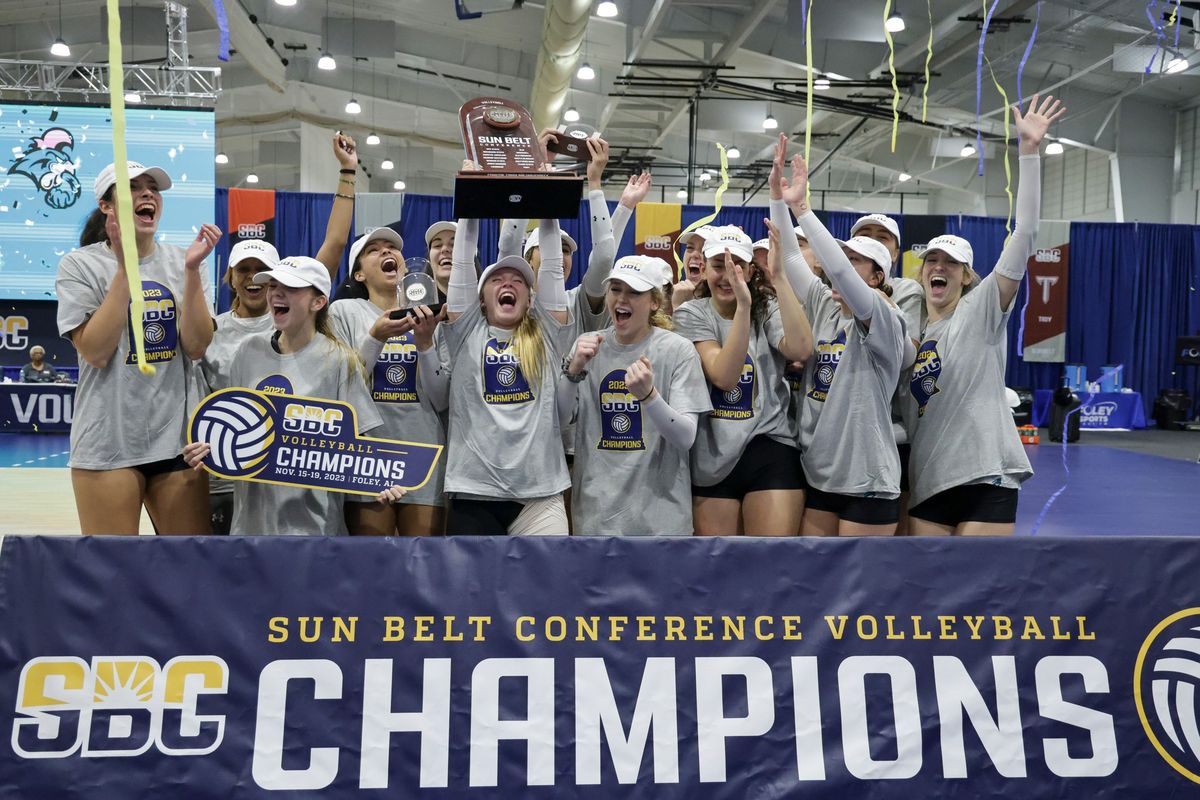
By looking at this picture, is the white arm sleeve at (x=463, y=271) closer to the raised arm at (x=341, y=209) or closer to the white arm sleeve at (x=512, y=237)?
the white arm sleeve at (x=512, y=237)

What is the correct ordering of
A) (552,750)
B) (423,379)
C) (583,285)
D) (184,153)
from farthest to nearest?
(184,153)
(583,285)
(423,379)
(552,750)

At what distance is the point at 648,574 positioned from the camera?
253 centimetres

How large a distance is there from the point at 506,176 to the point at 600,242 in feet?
2.23

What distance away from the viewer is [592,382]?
314 cm

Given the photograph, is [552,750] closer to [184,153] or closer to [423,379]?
[423,379]

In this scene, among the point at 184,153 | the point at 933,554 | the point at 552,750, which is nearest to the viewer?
the point at 552,750

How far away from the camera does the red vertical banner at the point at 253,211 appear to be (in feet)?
50.5

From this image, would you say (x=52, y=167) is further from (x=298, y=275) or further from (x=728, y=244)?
(x=728, y=244)

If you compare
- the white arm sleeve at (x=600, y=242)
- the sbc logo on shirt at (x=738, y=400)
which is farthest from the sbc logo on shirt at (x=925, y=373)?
the white arm sleeve at (x=600, y=242)

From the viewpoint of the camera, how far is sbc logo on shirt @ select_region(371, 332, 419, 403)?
3.24m

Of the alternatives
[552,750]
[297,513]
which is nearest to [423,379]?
[297,513]

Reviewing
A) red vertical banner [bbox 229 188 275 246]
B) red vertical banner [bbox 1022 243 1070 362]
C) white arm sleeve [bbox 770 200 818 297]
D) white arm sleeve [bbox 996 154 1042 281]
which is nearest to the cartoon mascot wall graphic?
red vertical banner [bbox 229 188 275 246]

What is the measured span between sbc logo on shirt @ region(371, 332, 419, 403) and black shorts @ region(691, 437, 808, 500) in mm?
1011

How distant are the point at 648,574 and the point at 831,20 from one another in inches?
422
